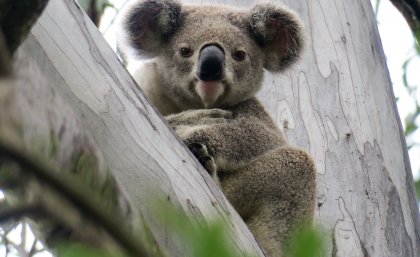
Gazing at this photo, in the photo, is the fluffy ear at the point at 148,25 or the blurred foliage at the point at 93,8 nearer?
the fluffy ear at the point at 148,25

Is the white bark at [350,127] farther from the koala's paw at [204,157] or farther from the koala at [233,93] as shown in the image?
the koala's paw at [204,157]

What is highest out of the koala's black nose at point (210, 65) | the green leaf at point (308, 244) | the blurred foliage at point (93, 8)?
the blurred foliage at point (93, 8)

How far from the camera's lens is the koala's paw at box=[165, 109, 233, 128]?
333 cm

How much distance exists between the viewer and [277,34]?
4059 millimetres

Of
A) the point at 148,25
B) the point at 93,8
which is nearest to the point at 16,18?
the point at 148,25

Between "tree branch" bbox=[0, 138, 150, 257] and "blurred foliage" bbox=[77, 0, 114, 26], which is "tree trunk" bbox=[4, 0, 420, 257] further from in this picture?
"tree branch" bbox=[0, 138, 150, 257]

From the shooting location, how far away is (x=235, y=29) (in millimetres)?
3803

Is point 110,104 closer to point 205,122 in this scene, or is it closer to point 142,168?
point 142,168

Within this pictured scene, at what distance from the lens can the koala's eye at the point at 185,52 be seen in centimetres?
367

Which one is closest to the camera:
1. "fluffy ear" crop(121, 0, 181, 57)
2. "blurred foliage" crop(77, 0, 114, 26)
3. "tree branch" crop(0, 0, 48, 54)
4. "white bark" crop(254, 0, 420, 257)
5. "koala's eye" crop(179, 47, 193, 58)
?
"tree branch" crop(0, 0, 48, 54)

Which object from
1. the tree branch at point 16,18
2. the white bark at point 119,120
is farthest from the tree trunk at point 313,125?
the tree branch at point 16,18

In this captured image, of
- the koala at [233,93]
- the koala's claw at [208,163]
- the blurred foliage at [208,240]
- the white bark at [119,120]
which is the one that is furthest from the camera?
the koala at [233,93]

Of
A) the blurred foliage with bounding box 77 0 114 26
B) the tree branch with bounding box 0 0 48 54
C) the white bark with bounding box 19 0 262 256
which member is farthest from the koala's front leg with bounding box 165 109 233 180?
the tree branch with bounding box 0 0 48 54

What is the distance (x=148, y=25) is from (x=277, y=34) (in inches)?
29.3
